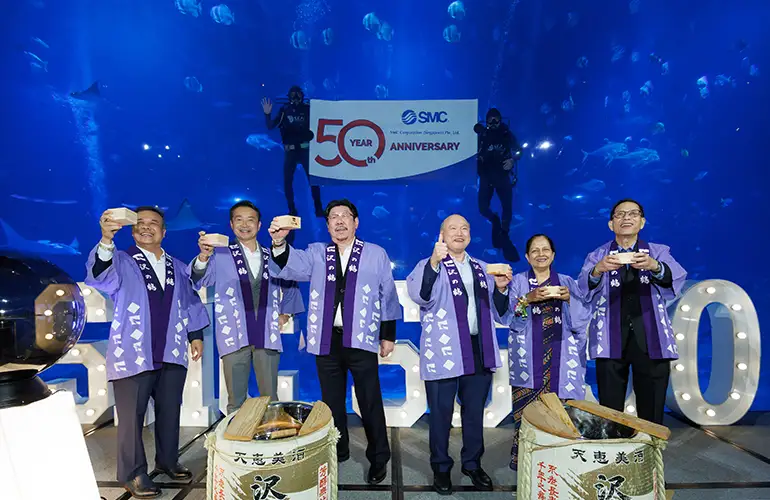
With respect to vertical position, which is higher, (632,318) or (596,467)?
(632,318)

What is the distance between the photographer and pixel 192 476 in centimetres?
291

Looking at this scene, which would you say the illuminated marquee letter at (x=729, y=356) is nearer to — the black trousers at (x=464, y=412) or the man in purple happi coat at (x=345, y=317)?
the black trousers at (x=464, y=412)

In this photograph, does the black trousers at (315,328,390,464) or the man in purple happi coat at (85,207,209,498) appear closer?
the man in purple happi coat at (85,207,209,498)

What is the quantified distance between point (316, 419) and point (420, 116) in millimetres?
3797

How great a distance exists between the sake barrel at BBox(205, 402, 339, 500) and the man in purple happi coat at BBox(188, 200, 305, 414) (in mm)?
Answer: 1518

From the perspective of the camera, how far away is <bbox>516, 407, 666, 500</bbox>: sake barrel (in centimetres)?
165

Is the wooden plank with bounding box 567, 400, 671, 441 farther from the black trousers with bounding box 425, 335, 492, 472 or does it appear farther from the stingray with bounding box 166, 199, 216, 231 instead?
the stingray with bounding box 166, 199, 216, 231

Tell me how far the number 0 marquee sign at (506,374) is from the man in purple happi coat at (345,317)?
74 centimetres

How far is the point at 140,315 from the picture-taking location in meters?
2.79

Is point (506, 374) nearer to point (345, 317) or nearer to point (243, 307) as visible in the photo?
point (345, 317)

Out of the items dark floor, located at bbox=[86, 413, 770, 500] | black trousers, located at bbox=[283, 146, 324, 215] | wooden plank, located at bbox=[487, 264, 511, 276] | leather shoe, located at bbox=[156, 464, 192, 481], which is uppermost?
black trousers, located at bbox=[283, 146, 324, 215]

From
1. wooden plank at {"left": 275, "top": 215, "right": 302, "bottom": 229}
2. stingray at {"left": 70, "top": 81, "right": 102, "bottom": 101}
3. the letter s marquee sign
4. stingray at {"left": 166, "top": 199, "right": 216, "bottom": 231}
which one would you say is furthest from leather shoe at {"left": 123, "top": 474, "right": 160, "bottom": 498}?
stingray at {"left": 70, "top": 81, "right": 102, "bottom": 101}

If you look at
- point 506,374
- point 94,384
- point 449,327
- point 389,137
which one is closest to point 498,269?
point 449,327

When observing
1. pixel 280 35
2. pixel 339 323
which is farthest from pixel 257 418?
pixel 280 35
